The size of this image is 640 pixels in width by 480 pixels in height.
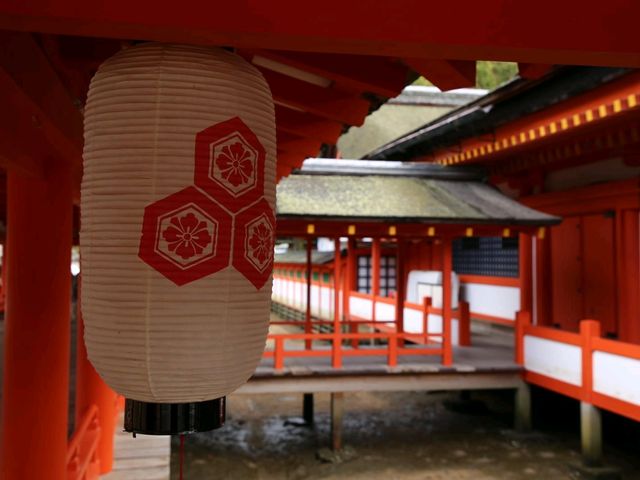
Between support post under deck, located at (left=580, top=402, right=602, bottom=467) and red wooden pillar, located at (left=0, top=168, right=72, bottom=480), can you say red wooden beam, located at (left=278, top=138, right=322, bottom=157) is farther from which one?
support post under deck, located at (left=580, top=402, right=602, bottom=467)

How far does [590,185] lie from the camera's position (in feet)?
33.4

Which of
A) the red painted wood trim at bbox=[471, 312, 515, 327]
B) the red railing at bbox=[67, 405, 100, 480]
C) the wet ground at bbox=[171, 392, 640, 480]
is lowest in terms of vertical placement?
the wet ground at bbox=[171, 392, 640, 480]

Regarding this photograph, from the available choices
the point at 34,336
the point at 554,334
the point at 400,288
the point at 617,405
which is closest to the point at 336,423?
the point at 400,288

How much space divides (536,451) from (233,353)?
8.91 meters

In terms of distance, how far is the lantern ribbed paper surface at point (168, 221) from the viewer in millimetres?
1908

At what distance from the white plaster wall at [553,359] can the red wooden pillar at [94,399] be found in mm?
6290

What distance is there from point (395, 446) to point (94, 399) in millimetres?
5779

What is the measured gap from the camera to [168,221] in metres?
1.89

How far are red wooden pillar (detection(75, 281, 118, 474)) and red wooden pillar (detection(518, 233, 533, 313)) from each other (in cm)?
810

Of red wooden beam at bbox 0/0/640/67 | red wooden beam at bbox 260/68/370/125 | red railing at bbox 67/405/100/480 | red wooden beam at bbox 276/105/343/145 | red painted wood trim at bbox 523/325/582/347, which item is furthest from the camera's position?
red painted wood trim at bbox 523/325/582/347

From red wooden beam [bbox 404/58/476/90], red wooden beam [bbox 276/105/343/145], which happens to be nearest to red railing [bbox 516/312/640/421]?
red wooden beam [bbox 276/105/343/145]

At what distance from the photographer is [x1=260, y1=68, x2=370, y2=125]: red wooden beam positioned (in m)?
3.32

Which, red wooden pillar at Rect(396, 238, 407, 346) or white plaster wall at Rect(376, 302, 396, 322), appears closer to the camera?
red wooden pillar at Rect(396, 238, 407, 346)

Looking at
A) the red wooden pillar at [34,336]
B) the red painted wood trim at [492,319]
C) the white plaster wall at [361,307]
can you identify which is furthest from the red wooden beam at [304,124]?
the white plaster wall at [361,307]
